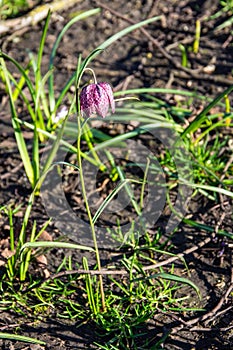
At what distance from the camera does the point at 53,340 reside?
2.36 meters

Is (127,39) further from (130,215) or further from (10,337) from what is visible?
(10,337)

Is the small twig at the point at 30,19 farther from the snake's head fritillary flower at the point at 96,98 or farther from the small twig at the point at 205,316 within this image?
the small twig at the point at 205,316

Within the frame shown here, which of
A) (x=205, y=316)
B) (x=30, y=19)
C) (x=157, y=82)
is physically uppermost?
(x=30, y=19)

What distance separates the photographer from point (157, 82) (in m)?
3.53

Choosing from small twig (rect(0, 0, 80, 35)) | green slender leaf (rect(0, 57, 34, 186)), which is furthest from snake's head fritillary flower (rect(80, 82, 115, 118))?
small twig (rect(0, 0, 80, 35))

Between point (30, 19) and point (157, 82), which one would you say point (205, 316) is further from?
point (30, 19)

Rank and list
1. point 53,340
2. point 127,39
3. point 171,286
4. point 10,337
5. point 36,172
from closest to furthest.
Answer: point 10,337, point 53,340, point 171,286, point 36,172, point 127,39

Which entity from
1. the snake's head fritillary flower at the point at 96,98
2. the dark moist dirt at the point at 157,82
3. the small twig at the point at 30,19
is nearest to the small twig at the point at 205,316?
the dark moist dirt at the point at 157,82

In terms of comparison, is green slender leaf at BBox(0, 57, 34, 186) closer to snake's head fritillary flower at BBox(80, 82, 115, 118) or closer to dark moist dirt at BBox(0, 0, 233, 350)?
dark moist dirt at BBox(0, 0, 233, 350)

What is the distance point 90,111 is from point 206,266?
3.14 ft

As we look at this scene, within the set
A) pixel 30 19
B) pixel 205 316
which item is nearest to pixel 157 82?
pixel 30 19

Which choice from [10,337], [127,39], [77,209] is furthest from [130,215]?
[127,39]

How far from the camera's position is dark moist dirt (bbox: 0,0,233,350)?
93.4 inches

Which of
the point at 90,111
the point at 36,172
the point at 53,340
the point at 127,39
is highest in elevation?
the point at 90,111
